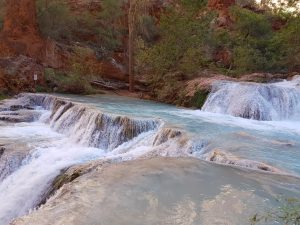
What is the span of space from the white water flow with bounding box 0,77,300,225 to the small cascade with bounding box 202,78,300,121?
0.11ft

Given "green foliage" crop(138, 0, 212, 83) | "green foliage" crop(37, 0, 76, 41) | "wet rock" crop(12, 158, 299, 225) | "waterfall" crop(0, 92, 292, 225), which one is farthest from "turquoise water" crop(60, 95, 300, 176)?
"green foliage" crop(37, 0, 76, 41)

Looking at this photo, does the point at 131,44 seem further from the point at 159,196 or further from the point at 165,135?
the point at 159,196

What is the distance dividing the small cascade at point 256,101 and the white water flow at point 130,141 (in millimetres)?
35

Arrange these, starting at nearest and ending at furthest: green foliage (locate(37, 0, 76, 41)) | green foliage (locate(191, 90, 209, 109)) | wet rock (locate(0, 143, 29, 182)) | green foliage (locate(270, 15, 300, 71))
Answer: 1. wet rock (locate(0, 143, 29, 182))
2. green foliage (locate(191, 90, 209, 109))
3. green foliage (locate(270, 15, 300, 71))
4. green foliage (locate(37, 0, 76, 41))

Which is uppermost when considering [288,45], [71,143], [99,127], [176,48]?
[288,45]

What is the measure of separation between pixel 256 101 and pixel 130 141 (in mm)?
6323

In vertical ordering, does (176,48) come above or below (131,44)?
below

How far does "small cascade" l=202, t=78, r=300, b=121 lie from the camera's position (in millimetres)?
14227

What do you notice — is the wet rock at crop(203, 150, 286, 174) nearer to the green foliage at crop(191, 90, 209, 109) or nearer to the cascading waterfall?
the cascading waterfall

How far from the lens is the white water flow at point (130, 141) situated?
24.3ft

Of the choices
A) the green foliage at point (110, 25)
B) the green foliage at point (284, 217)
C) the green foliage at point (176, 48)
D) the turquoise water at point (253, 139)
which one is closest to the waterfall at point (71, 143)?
the turquoise water at point (253, 139)

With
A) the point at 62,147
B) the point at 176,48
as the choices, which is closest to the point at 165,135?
the point at 62,147

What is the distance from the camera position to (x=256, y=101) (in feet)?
47.1

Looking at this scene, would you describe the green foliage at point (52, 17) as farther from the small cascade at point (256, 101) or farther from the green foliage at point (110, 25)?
the small cascade at point (256, 101)
